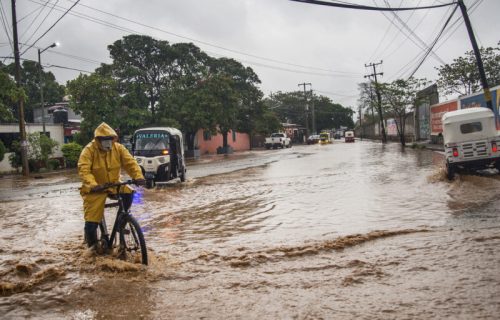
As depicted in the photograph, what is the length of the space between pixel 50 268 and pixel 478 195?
939cm

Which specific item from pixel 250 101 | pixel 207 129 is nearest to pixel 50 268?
pixel 207 129

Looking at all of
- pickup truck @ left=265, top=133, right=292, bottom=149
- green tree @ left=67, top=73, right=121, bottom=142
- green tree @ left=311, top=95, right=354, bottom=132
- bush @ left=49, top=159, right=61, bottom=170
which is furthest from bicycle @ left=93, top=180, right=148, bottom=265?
green tree @ left=311, top=95, right=354, bottom=132

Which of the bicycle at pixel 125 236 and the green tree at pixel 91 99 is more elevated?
the green tree at pixel 91 99

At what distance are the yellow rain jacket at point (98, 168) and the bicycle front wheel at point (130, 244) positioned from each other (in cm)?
41

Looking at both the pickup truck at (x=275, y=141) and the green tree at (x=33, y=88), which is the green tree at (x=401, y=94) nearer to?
the pickup truck at (x=275, y=141)

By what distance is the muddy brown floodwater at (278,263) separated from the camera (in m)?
4.43

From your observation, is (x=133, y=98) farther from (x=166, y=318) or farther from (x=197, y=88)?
(x=166, y=318)

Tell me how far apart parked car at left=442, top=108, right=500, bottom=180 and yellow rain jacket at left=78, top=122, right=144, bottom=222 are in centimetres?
1104

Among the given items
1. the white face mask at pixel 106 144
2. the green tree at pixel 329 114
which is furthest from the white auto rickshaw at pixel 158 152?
the green tree at pixel 329 114

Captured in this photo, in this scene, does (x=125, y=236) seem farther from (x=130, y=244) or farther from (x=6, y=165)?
(x=6, y=165)

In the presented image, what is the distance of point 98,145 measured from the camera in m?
6.11

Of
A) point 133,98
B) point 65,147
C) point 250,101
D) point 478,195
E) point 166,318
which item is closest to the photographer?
point 166,318

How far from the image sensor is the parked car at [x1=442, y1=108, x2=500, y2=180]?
13703 millimetres

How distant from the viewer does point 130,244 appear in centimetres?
590
